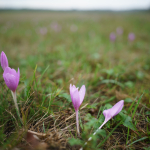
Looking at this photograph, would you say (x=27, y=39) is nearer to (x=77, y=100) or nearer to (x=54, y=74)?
(x=54, y=74)

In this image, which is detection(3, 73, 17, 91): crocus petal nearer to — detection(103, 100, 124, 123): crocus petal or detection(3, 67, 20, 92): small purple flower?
detection(3, 67, 20, 92): small purple flower

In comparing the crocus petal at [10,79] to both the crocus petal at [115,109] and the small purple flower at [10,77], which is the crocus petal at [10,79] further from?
the crocus petal at [115,109]

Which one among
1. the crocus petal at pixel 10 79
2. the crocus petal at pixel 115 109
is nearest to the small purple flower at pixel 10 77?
the crocus petal at pixel 10 79

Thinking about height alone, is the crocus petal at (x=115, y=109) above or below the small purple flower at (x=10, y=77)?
below

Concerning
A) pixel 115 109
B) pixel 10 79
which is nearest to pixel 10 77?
pixel 10 79

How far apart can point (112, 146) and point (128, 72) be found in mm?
1506

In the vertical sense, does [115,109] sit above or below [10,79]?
below

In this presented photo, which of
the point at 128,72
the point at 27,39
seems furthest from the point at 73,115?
the point at 27,39

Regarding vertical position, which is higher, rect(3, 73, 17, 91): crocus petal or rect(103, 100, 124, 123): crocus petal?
rect(3, 73, 17, 91): crocus petal

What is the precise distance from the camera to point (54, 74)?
2.07 metres

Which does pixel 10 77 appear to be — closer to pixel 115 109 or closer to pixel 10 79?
pixel 10 79

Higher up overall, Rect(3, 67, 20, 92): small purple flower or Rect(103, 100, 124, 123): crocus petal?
Rect(3, 67, 20, 92): small purple flower

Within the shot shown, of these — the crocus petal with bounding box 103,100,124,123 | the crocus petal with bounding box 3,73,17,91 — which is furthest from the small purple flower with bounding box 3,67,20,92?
the crocus petal with bounding box 103,100,124,123

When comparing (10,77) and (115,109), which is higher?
(10,77)
